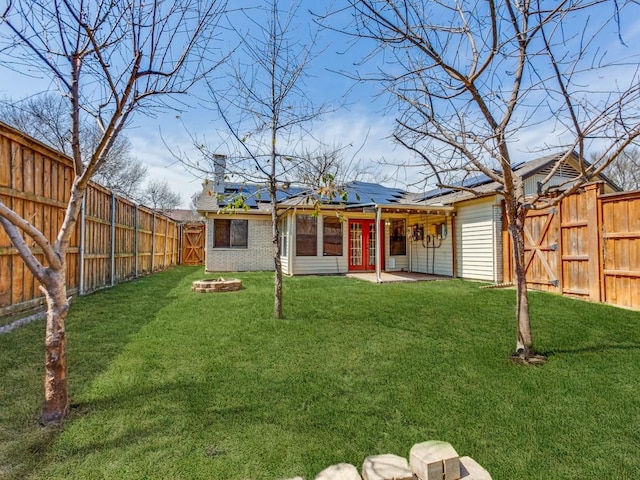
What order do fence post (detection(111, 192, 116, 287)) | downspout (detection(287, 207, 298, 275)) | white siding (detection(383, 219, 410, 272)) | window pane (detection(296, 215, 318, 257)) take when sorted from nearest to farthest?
fence post (detection(111, 192, 116, 287)) < downspout (detection(287, 207, 298, 275)) < window pane (detection(296, 215, 318, 257)) < white siding (detection(383, 219, 410, 272))

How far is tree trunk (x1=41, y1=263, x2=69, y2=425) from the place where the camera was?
242cm

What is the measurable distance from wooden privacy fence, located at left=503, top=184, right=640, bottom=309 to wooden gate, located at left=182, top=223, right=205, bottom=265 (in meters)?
16.0

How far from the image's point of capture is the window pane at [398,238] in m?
13.3

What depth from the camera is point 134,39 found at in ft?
8.30

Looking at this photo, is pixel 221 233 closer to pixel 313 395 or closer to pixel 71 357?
pixel 71 357

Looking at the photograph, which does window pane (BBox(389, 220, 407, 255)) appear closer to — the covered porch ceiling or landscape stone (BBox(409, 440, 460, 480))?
the covered porch ceiling

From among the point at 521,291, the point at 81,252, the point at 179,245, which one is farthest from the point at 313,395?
the point at 179,245

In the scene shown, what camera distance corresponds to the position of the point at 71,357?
11.9ft

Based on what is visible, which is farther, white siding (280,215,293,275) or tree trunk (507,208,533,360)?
white siding (280,215,293,275)

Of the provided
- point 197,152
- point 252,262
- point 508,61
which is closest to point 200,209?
point 252,262

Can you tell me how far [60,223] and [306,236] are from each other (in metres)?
7.19

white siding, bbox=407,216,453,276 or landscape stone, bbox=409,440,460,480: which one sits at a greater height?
white siding, bbox=407,216,453,276

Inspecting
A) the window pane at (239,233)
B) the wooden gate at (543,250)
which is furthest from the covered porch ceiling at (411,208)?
the window pane at (239,233)

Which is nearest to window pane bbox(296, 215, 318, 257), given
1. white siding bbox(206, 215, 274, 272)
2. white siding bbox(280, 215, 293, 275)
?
white siding bbox(280, 215, 293, 275)
